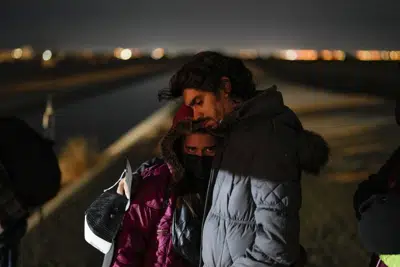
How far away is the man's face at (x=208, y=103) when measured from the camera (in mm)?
1254

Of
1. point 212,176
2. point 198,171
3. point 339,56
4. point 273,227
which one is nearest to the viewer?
point 273,227

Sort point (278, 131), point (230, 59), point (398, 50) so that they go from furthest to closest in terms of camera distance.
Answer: point (398, 50)
point (230, 59)
point (278, 131)

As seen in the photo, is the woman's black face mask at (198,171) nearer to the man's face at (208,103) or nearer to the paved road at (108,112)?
the man's face at (208,103)

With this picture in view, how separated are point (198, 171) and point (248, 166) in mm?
196

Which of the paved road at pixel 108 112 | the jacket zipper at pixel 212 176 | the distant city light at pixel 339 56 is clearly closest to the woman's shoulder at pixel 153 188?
the jacket zipper at pixel 212 176

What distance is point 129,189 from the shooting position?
127cm

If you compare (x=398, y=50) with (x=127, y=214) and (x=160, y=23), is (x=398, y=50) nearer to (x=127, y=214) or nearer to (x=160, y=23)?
(x=160, y=23)

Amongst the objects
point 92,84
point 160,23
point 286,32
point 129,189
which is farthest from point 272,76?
point 129,189

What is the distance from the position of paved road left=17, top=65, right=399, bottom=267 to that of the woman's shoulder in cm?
44

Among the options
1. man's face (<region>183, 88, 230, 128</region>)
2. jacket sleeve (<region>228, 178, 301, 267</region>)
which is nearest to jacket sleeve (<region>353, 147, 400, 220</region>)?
jacket sleeve (<region>228, 178, 301, 267</region>)

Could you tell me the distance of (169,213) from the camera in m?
1.25

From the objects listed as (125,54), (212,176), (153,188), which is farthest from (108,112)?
(212,176)

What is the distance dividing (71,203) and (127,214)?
1.82 feet

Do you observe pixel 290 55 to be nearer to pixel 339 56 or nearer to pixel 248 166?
pixel 339 56
